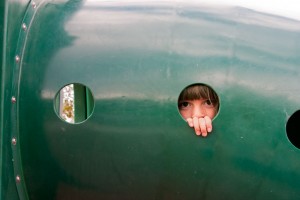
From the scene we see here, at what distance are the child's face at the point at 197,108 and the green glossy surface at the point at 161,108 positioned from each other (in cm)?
25

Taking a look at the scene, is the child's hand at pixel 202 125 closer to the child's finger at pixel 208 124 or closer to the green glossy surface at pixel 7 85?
the child's finger at pixel 208 124

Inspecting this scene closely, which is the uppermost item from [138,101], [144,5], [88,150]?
[144,5]

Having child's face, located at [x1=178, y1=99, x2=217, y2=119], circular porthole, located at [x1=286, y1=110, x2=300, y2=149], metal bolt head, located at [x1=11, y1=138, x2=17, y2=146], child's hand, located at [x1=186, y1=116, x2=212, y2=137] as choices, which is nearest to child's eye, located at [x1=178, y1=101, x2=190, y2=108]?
child's face, located at [x1=178, y1=99, x2=217, y2=119]

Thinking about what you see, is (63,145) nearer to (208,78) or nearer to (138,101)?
(138,101)

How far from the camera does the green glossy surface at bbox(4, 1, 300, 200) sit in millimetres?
2582

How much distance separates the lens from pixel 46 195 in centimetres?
278

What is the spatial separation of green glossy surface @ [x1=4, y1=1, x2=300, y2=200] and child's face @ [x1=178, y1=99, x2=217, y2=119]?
0.83 feet

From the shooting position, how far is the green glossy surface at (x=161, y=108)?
2.58m

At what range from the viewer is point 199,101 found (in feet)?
9.30

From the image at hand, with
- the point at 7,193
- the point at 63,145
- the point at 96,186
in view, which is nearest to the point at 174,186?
the point at 96,186

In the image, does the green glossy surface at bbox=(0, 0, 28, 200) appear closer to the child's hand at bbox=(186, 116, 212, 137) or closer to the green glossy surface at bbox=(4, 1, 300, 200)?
the green glossy surface at bbox=(4, 1, 300, 200)

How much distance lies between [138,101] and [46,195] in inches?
25.4

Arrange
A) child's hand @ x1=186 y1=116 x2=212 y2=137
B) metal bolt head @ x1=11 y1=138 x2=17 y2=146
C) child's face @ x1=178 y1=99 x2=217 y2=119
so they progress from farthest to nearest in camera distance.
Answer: child's face @ x1=178 y1=99 x2=217 y2=119 < metal bolt head @ x1=11 y1=138 x2=17 y2=146 < child's hand @ x1=186 y1=116 x2=212 y2=137

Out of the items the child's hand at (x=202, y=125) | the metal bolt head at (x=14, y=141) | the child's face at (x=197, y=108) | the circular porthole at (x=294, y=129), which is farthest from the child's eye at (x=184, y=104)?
the metal bolt head at (x=14, y=141)
